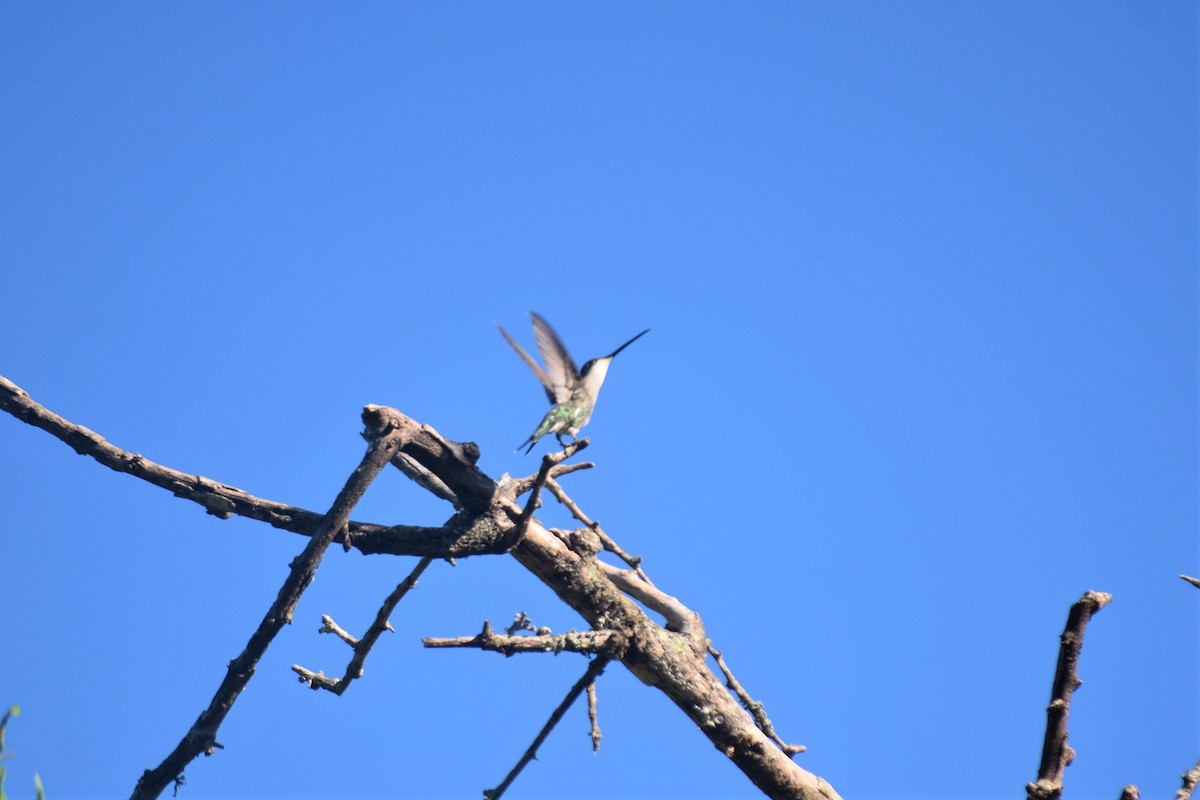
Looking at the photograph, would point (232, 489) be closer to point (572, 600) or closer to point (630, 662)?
point (572, 600)

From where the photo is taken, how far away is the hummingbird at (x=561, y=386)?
6.54m

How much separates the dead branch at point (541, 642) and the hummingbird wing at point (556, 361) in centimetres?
255

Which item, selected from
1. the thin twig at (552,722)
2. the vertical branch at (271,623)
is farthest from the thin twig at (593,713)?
the vertical branch at (271,623)

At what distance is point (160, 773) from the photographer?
3271 millimetres

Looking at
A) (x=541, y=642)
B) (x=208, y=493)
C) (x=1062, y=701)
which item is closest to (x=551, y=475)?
(x=541, y=642)

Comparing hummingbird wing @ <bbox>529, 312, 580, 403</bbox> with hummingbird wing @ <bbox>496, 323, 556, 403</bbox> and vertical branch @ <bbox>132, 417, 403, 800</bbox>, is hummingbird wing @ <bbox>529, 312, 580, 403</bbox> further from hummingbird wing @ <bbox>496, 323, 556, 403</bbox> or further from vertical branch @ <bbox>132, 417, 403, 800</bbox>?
vertical branch @ <bbox>132, 417, 403, 800</bbox>

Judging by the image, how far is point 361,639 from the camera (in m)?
4.53

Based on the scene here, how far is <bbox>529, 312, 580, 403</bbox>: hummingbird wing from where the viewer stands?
6516 mm

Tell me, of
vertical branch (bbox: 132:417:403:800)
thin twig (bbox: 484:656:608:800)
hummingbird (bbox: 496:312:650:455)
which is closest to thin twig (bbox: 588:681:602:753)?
thin twig (bbox: 484:656:608:800)

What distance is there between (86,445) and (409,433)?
4.04 feet

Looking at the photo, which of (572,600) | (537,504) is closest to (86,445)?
(537,504)

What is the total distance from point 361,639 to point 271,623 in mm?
1143

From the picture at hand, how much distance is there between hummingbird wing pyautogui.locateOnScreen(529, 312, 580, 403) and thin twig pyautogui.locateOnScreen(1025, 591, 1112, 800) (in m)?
3.69

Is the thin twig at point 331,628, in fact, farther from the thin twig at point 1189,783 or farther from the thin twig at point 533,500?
the thin twig at point 1189,783
